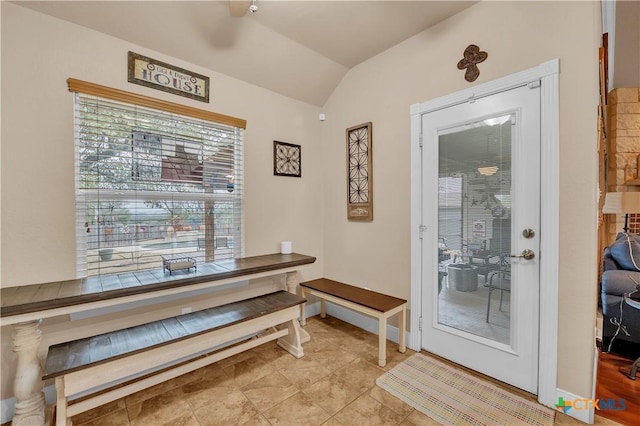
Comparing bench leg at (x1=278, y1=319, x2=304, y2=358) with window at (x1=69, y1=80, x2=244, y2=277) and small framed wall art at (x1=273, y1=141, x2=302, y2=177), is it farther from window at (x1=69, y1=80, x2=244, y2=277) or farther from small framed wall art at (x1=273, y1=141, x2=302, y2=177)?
small framed wall art at (x1=273, y1=141, x2=302, y2=177)

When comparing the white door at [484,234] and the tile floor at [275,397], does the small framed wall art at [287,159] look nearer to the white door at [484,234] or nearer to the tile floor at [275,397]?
the white door at [484,234]

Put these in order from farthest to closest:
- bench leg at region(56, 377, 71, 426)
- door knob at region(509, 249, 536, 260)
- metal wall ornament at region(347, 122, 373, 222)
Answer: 1. metal wall ornament at region(347, 122, 373, 222)
2. door knob at region(509, 249, 536, 260)
3. bench leg at region(56, 377, 71, 426)

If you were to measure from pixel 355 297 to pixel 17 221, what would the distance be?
252 centimetres

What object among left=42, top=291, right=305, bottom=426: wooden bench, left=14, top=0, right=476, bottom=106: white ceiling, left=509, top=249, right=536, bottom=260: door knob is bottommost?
left=42, top=291, right=305, bottom=426: wooden bench

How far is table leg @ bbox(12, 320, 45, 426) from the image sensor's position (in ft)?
4.93

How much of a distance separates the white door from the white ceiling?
893mm

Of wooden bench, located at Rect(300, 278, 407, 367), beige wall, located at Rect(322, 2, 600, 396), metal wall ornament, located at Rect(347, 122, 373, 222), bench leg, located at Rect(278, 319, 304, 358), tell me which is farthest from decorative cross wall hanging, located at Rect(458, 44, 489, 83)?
bench leg, located at Rect(278, 319, 304, 358)

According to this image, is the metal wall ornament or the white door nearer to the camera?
the white door

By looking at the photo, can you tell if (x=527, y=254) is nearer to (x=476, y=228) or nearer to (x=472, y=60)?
(x=476, y=228)

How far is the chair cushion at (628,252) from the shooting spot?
2.63 meters

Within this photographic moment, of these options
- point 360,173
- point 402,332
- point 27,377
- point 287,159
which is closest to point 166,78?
point 287,159

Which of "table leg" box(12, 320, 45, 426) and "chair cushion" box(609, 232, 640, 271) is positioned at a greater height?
"chair cushion" box(609, 232, 640, 271)

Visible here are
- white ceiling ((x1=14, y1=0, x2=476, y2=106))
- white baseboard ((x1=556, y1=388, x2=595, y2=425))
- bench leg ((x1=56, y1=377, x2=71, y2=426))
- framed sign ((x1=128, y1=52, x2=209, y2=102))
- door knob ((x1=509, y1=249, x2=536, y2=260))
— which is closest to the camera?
bench leg ((x1=56, y1=377, x2=71, y2=426))

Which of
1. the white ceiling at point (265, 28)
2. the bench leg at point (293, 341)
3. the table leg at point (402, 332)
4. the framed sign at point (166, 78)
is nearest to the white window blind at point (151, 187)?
the framed sign at point (166, 78)
